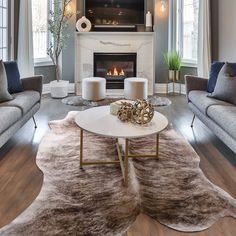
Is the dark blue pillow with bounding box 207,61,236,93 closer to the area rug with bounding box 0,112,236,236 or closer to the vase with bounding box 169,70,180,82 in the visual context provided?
the area rug with bounding box 0,112,236,236

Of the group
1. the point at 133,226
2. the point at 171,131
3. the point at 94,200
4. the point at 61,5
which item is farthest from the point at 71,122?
the point at 61,5

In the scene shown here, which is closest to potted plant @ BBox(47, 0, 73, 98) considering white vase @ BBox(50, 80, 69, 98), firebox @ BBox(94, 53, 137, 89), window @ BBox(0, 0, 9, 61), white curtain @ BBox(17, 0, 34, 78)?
white vase @ BBox(50, 80, 69, 98)

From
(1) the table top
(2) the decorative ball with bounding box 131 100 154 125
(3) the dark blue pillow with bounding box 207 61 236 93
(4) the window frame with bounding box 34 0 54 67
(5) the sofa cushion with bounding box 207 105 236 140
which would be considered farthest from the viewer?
(4) the window frame with bounding box 34 0 54 67

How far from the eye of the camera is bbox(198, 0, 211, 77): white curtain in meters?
6.25

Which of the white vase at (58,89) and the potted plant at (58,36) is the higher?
the potted plant at (58,36)

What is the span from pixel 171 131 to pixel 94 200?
2.05 meters

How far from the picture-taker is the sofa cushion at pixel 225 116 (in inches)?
120

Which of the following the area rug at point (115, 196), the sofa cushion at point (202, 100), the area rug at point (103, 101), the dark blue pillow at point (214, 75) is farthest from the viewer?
the area rug at point (103, 101)

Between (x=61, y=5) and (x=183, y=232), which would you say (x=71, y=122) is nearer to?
(x=183, y=232)

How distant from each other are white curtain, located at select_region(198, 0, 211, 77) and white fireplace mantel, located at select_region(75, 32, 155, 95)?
38.6 inches

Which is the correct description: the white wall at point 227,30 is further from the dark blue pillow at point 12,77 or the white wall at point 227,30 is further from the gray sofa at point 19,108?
the dark blue pillow at point 12,77

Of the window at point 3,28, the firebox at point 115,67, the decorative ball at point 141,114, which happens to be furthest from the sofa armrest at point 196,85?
the window at point 3,28

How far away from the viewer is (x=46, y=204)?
2.33 meters

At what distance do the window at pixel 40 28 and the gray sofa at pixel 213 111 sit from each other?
3.64 m
